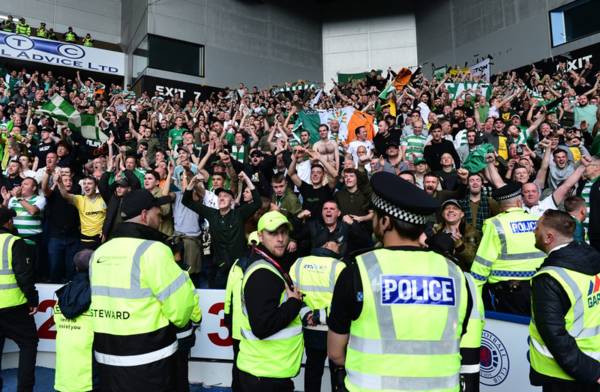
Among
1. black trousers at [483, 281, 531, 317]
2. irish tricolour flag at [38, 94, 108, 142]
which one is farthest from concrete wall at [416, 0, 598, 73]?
irish tricolour flag at [38, 94, 108, 142]

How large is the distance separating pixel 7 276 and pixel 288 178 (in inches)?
169

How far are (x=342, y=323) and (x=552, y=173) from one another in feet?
20.1

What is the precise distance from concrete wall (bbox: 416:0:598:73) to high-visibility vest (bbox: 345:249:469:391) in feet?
67.9

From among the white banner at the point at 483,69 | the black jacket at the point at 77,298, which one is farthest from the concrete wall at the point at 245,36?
the black jacket at the point at 77,298

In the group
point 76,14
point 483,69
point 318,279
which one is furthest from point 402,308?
point 76,14

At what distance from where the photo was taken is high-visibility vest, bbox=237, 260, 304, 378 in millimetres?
2867

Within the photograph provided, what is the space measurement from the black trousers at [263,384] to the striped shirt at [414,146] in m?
6.13

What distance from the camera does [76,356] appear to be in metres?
3.60

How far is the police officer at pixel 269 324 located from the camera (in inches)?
109

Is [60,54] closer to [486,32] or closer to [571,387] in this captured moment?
[486,32]

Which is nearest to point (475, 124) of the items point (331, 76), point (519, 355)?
point (519, 355)

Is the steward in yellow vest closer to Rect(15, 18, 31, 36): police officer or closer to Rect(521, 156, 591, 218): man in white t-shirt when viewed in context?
Rect(521, 156, 591, 218): man in white t-shirt

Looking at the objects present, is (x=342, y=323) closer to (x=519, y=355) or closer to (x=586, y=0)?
(x=519, y=355)

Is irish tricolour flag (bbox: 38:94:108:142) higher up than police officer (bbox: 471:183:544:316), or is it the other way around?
irish tricolour flag (bbox: 38:94:108:142)
